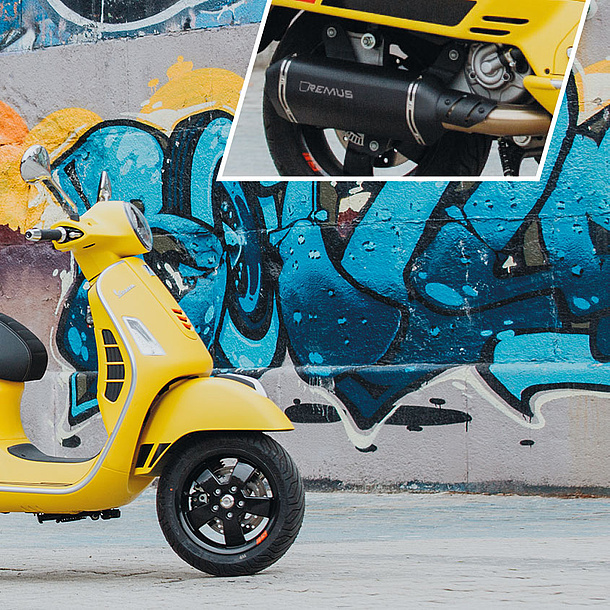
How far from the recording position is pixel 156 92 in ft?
26.2

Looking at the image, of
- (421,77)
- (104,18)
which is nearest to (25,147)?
(104,18)

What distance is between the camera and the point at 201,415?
3863 millimetres

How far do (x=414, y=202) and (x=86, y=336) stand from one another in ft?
8.79

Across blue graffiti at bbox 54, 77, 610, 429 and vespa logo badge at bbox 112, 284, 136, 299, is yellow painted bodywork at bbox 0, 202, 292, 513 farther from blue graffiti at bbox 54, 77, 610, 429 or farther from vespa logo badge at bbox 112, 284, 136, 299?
blue graffiti at bbox 54, 77, 610, 429

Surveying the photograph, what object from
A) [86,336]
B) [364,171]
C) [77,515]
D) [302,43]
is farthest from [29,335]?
[86,336]

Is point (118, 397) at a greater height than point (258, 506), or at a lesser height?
greater

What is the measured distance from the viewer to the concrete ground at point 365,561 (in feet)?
11.2

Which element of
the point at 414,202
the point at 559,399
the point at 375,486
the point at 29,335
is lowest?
the point at 375,486

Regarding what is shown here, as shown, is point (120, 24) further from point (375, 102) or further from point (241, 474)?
point (241, 474)

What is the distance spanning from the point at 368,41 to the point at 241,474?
2.79m

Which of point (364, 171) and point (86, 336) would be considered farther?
point (86, 336)

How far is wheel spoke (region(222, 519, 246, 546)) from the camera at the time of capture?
3.87 m

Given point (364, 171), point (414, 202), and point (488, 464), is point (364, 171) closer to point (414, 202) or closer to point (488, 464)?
point (414, 202)

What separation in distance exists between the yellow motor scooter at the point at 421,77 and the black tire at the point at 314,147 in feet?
0.04
